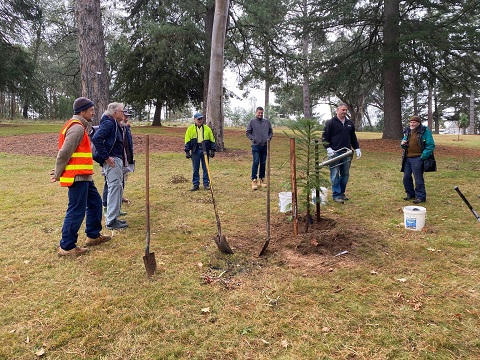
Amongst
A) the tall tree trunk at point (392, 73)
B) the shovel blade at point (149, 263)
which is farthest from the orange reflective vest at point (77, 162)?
the tall tree trunk at point (392, 73)

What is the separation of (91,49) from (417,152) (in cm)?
1058

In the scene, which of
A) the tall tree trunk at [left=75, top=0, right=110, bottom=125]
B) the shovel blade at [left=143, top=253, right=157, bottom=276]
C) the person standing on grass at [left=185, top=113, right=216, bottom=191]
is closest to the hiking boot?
the shovel blade at [left=143, top=253, right=157, bottom=276]

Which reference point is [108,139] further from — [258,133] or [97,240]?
[258,133]

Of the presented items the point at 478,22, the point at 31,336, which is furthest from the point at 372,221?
the point at 478,22

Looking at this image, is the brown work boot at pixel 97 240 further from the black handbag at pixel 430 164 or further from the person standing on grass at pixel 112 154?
the black handbag at pixel 430 164

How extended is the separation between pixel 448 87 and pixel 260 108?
1470cm

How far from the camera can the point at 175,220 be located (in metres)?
5.95

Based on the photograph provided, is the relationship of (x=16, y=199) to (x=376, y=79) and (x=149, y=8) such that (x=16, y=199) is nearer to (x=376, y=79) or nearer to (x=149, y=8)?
(x=149, y=8)

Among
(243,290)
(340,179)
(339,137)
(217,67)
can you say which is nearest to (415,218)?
(340,179)

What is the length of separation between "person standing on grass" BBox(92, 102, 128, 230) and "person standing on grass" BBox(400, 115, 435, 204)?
5108 millimetres

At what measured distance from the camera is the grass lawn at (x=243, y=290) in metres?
2.80

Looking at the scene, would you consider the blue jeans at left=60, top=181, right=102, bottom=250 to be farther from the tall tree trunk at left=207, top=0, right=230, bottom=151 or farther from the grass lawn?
the tall tree trunk at left=207, top=0, right=230, bottom=151

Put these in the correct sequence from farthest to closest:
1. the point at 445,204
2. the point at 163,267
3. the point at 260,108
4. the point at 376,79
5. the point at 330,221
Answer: the point at 376,79
the point at 260,108
the point at 445,204
the point at 330,221
the point at 163,267

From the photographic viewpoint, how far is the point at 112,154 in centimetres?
529
